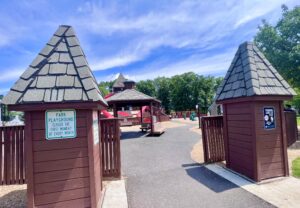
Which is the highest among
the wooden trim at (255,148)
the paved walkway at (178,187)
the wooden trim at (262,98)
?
the wooden trim at (262,98)

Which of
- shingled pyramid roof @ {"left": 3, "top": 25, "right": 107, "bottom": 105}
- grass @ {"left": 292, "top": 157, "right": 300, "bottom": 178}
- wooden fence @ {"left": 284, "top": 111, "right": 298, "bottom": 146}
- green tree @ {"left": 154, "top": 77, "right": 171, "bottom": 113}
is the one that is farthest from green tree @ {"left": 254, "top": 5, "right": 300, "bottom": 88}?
green tree @ {"left": 154, "top": 77, "right": 171, "bottom": 113}

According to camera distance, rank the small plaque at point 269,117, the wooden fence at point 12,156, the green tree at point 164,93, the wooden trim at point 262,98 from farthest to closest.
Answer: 1. the green tree at point 164,93
2. the wooden fence at point 12,156
3. the small plaque at point 269,117
4. the wooden trim at point 262,98

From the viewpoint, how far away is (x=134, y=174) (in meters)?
6.43

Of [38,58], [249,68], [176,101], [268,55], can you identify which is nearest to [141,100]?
[268,55]

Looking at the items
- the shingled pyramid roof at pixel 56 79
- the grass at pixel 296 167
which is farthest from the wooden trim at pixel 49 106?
the grass at pixel 296 167

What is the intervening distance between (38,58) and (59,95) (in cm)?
98

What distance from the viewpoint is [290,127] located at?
10.1 m

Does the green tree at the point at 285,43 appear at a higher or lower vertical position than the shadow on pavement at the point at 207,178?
higher

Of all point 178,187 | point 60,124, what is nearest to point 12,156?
point 60,124

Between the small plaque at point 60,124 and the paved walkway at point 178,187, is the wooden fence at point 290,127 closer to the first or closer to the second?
the paved walkway at point 178,187

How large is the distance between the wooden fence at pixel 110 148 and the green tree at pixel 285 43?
11862 millimetres

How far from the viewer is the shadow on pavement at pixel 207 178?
5105mm

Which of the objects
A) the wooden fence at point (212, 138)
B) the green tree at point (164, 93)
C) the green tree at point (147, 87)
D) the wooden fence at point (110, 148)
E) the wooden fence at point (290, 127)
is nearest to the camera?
the wooden fence at point (110, 148)

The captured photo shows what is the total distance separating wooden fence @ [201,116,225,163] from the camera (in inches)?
286
